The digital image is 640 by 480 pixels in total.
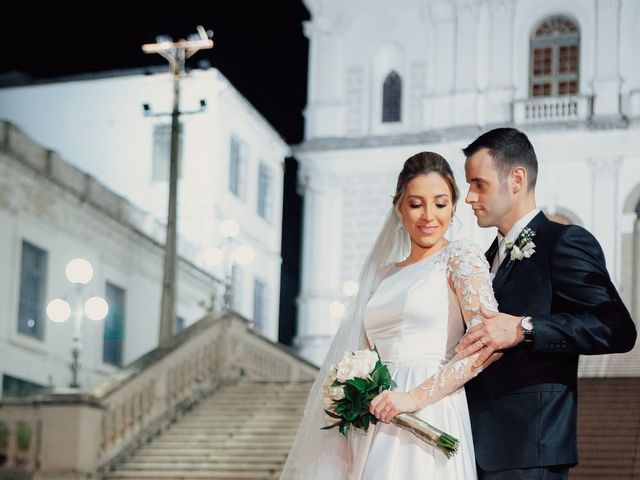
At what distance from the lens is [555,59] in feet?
106

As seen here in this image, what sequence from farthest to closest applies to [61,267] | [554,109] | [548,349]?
[554,109] → [61,267] → [548,349]

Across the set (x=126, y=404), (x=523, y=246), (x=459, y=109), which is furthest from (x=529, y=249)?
(x=459, y=109)

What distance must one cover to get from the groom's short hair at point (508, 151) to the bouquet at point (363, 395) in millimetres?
843

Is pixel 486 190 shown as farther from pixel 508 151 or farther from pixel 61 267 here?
pixel 61 267

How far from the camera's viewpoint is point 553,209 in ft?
104

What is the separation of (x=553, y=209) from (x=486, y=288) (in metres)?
27.7

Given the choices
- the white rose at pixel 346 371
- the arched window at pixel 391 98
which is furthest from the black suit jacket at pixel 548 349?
the arched window at pixel 391 98

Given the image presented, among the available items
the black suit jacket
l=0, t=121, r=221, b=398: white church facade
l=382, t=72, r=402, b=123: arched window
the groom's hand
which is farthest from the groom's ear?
l=382, t=72, r=402, b=123: arched window

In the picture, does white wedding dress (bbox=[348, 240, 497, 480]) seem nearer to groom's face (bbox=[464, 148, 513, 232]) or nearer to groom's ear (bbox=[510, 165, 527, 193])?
groom's face (bbox=[464, 148, 513, 232])

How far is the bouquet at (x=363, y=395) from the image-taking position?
4.53 m

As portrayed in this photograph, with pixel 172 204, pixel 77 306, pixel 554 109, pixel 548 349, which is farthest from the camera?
pixel 554 109

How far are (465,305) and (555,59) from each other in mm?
28785

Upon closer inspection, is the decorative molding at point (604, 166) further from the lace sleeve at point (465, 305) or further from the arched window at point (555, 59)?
the lace sleeve at point (465, 305)

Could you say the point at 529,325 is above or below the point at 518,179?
below
